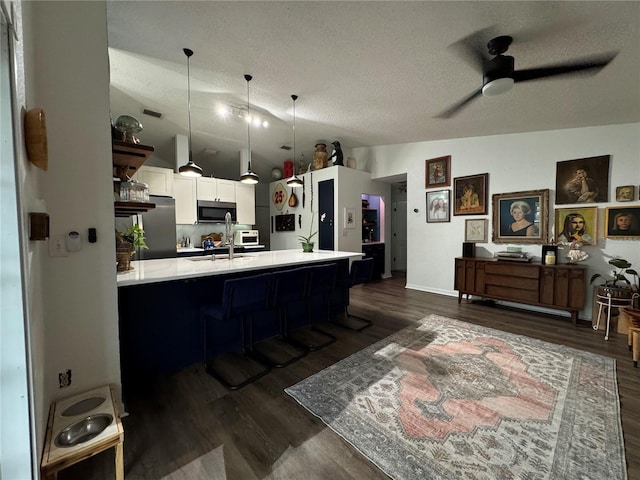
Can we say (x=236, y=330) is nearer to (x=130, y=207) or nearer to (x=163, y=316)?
(x=163, y=316)

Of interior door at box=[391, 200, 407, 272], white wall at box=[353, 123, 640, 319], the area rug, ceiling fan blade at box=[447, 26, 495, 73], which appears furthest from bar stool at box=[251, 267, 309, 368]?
interior door at box=[391, 200, 407, 272]

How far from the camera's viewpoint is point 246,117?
4223mm

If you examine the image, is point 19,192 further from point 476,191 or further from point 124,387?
point 476,191

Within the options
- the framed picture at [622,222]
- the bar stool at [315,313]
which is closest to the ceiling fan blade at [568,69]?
the framed picture at [622,222]

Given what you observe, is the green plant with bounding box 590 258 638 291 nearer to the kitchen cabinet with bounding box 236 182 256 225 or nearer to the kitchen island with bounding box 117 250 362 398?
the kitchen island with bounding box 117 250 362 398

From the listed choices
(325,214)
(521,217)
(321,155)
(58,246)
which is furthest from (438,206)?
(58,246)

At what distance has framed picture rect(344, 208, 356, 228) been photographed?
5.42 metres

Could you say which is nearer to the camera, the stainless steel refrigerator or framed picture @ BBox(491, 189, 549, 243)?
framed picture @ BBox(491, 189, 549, 243)

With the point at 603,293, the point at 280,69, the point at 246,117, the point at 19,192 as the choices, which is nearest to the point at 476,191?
the point at 603,293

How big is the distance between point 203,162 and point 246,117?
265cm

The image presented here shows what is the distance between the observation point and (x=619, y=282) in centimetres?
318

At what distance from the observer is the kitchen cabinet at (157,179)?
464cm

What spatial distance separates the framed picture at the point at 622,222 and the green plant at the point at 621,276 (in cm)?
33

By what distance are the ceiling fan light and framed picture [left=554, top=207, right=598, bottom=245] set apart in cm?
259
